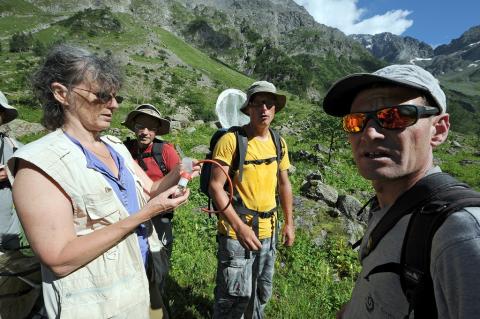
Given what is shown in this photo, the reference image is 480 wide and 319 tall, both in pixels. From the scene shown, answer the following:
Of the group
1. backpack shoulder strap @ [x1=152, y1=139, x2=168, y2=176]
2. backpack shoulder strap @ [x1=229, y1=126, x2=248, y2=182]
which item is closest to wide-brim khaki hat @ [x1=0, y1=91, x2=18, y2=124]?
backpack shoulder strap @ [x1=152, y1=139, x2=168, y2=176]

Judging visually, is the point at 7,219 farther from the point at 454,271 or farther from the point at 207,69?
the point at 207,69

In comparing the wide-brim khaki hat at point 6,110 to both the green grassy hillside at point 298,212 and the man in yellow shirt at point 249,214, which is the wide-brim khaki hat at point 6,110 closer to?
the green grassy hillside at point 298,212

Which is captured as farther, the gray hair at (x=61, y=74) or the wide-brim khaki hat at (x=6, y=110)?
the wide-brim khaki hat at (x=6, y=110)

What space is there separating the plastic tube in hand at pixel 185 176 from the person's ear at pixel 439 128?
147 cm

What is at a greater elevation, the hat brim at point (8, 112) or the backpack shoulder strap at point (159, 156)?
the hat brim at point (8, 112)

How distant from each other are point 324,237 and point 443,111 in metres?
6.04

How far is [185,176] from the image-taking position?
7.71 feet

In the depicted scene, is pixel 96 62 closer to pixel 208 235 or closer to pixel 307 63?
pixel 208 235

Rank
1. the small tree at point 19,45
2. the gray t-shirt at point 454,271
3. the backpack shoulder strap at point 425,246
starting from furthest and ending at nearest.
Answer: the small tree at point 19,45 < the backpack shoulder strap at point 425,246 < the gray t-shirt at point 454,271

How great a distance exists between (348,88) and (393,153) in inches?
17.5

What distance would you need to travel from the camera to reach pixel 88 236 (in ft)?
6.06

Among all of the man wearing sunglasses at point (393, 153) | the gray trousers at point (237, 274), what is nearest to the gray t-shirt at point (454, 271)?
the man wearing sunglasses at point (393, 153)

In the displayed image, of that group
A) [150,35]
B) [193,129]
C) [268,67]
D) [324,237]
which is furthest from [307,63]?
[324,237]

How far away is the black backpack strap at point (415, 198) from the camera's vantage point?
137 cm
